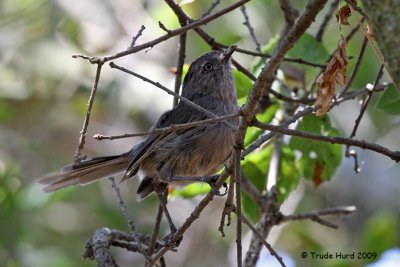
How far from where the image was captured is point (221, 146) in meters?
4.86

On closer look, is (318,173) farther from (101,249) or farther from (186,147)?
(101,249)

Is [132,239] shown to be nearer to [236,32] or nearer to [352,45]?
[236,32]

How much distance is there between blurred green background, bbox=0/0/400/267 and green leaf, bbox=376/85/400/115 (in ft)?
12.3

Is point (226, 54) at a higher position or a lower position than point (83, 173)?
higher

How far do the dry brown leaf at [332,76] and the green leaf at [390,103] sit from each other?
563 mm

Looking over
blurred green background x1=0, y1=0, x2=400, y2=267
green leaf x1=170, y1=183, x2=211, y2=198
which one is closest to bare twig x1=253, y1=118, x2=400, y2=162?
green leaf x1=170, y1=183, x2=211, y2=198

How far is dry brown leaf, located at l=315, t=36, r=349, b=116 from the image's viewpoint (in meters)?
3.36

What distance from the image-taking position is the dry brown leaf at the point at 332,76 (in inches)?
132

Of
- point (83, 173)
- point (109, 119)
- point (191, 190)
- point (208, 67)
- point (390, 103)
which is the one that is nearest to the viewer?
point (390, 103)

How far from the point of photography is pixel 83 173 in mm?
5492

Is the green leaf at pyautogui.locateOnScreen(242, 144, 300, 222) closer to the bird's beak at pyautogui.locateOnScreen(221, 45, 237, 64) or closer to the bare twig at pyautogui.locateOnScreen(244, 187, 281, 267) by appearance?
the bare twig at pyautogui.locateOnScreen(244, 187, 281, 267)

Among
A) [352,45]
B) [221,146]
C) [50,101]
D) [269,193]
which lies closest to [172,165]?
[221,146]

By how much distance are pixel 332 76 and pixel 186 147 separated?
185 cm

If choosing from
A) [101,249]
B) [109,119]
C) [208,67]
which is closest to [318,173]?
[208,67]
